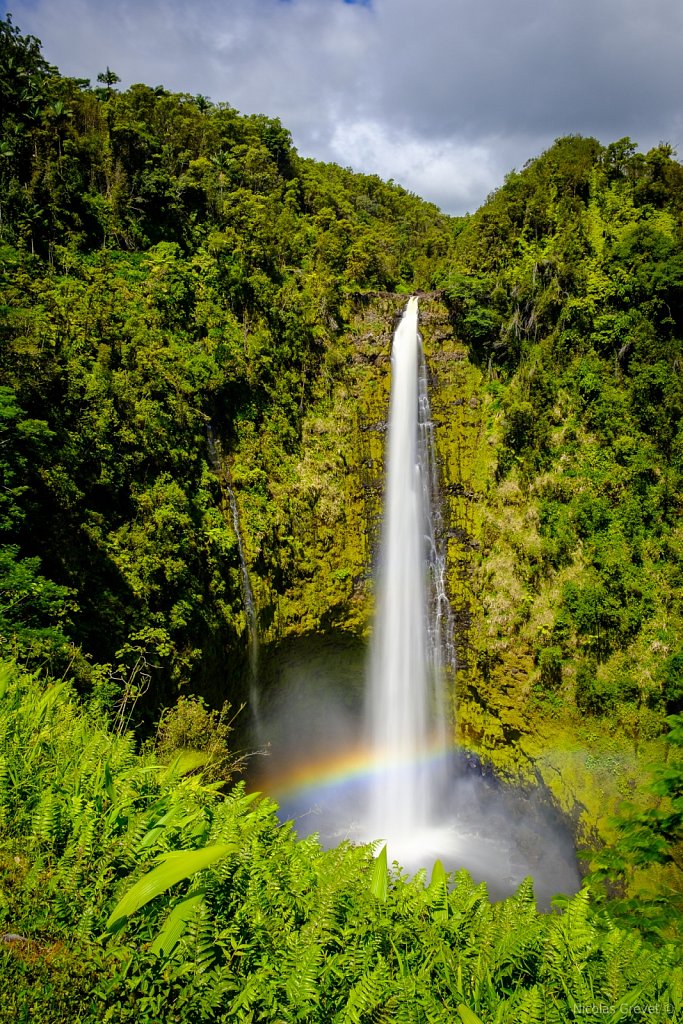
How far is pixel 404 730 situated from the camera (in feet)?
55.2

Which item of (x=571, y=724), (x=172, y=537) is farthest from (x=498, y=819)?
(x=172, y=537)

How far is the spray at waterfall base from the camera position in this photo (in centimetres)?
1501

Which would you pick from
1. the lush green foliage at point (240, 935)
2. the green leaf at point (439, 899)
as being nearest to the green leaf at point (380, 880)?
the lush green foliage at point (240, 935)

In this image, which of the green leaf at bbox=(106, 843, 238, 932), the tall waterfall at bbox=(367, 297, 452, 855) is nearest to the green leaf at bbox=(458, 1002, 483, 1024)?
the green leaf at bbox=(106, 843, 238, 932)

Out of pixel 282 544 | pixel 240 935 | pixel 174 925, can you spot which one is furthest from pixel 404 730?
pixel 174 925

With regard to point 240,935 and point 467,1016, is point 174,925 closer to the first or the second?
point 240,935

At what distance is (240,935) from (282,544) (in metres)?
13.8

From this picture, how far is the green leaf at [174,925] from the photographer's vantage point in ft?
5.90

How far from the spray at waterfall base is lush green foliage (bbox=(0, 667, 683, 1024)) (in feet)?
46.7

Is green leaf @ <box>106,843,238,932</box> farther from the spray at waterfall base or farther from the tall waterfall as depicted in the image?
the tall waterfall

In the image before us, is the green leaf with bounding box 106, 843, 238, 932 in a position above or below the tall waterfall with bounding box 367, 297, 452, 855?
above

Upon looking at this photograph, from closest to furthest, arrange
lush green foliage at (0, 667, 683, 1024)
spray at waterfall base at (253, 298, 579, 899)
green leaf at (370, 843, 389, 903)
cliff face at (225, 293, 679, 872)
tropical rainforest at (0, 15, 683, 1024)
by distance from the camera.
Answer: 1. lush green foliage at (0, 667, 683, 1024)
2. tropical rainforest at (0, 15, 683, 1024)
3. green leaf at (370, 843, 389, 903)
4. cliff face at (225, 293, 679, 872)
5. spray at waterfall base at (253, 298, 579, 899)

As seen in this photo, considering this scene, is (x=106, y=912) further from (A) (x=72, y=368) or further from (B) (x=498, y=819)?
(B) (x=498, y=819)

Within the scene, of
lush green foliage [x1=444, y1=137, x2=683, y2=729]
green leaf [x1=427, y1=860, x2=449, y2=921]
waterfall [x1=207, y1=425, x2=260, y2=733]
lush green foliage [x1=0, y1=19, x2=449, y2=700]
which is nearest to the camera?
green leaf [x1=427, y1=860, x2=449, y2=921]
